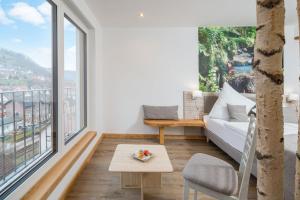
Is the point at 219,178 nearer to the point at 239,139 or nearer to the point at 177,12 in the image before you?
the point at 239,139

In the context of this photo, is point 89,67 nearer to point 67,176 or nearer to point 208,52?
point 67,176

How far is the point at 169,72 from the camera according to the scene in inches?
181

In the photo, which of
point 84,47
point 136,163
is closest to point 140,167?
point 136,163

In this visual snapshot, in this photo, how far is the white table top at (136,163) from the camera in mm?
1952

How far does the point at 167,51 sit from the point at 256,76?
411cm

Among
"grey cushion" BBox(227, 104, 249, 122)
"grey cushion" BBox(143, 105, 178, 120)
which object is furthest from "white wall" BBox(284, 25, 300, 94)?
"grey cushion" BBox(143, 105, 178, 120)

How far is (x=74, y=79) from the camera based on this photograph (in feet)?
10.7

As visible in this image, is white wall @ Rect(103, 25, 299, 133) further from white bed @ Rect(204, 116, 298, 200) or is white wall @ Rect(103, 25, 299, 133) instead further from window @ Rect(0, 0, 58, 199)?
window @ Rect(0, 0, 58, 199)

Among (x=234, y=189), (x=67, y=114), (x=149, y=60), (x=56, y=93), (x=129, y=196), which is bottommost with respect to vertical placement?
(x=129, y=196)

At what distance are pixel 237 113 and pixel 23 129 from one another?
134 inches

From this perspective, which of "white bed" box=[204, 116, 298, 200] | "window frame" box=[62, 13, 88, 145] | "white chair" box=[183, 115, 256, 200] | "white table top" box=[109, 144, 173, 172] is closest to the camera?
"white chair" box=[183, 115, 256, 200]

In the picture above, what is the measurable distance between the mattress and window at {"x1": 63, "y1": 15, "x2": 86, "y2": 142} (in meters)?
2.35

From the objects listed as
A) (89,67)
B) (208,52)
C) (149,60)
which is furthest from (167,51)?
(89,67)

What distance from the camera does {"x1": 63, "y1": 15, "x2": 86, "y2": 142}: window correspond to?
286 cm
